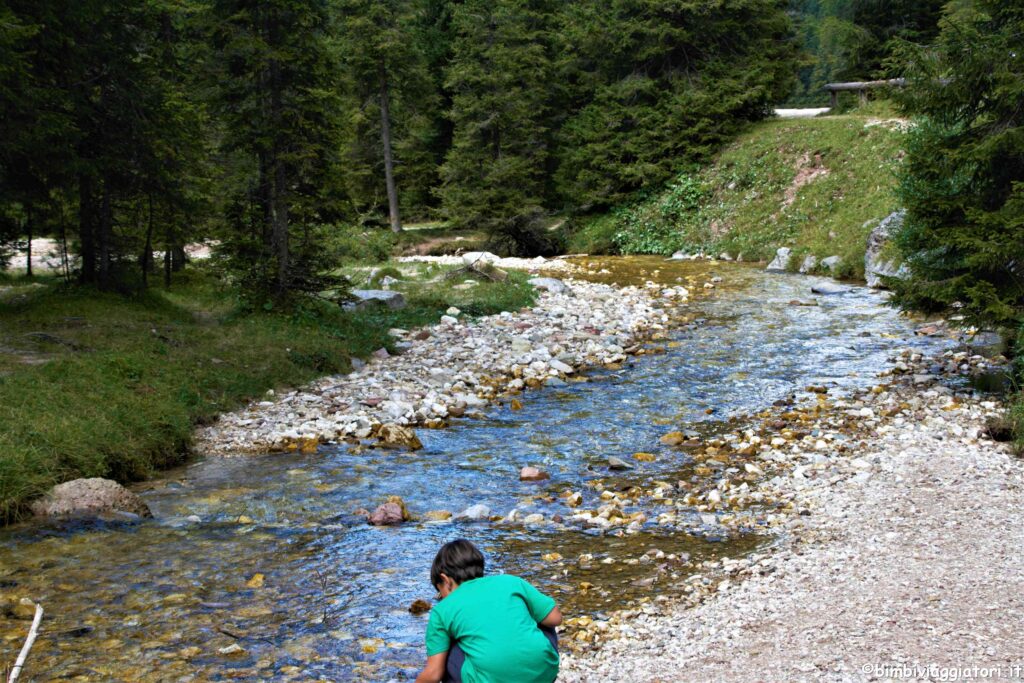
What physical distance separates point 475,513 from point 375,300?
39.4ft

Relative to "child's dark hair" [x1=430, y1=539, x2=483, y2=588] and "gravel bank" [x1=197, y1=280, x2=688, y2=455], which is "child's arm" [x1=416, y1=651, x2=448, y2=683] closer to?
"child's dark hair" [x1=430, y1=539, x2=483, y2=588]

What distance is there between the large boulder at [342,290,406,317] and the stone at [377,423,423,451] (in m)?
8.08

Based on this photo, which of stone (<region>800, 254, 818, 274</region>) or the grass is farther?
stone (<region>800, 254, 818, 274</region>)

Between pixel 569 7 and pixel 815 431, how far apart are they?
37.1m

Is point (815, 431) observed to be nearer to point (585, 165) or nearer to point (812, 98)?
point (585, 165)

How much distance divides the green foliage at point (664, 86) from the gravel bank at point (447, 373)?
17521 mm

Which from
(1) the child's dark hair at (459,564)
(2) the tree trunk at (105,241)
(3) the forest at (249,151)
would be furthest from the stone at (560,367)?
(1) the child's dark hair at (459,564)

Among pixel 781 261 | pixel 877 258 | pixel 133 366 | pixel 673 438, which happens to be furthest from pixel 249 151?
pixel 781 261

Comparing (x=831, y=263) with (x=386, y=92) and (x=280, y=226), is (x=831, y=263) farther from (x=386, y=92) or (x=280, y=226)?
(x=386, y=92)

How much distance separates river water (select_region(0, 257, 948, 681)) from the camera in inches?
241

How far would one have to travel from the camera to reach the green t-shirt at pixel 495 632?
3713 millimetres

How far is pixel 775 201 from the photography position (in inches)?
1272

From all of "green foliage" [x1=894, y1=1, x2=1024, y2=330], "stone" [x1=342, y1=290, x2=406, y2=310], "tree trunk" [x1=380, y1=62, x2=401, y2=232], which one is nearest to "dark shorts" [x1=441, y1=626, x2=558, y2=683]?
"green foliage" [x1=894, y1=1, x2=1024, y2=330]

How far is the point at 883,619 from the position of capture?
5.68 meters
